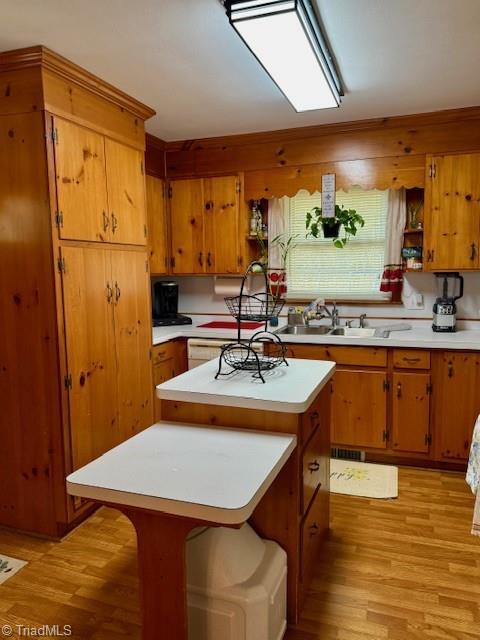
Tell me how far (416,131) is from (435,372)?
1.70m

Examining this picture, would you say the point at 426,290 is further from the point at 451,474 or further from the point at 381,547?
the point at 381,547

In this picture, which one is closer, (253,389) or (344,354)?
(253,389)

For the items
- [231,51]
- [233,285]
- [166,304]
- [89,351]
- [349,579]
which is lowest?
[349,579]

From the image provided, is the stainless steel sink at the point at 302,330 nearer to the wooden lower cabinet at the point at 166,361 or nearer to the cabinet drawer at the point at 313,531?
the wooden lower cabinet at the point at 166,361

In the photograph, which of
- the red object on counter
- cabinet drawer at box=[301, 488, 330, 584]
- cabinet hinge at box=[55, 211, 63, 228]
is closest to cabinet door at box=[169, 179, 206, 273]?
the red object on counter

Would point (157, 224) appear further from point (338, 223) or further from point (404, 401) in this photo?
point (404, 401)

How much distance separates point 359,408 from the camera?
331 cm

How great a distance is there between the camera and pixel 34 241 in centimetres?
231

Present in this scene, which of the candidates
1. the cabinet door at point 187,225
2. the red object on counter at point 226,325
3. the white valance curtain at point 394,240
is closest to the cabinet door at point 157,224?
the cabinet door at point 187,225

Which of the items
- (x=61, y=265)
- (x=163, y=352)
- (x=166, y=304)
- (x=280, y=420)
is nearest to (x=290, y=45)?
(x=61, y=265)

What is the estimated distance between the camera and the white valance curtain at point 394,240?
3.56m

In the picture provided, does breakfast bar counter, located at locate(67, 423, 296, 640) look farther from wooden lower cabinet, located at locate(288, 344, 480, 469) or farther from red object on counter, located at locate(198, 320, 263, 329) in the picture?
red object on counter, located at locate(198, 320, 263, 329)

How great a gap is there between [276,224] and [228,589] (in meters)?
2.96

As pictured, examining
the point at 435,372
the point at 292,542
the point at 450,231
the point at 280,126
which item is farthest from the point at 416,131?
the point at 292,542
